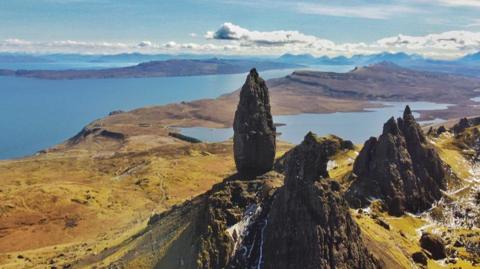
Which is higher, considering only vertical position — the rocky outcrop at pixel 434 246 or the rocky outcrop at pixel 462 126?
the rocky outcrop at pixel 462 126

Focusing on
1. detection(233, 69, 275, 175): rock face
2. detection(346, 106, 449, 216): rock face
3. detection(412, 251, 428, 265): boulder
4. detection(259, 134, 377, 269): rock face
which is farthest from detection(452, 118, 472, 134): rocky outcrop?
detection(259, 134, 377, 269): rock face

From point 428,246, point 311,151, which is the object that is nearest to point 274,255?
point 311,151

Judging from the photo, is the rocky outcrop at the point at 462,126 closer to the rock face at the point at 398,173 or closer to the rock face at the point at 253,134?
the rock face at the point at 398,173

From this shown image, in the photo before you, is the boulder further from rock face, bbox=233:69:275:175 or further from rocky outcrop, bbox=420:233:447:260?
rock face, bbox=233:69:275:175

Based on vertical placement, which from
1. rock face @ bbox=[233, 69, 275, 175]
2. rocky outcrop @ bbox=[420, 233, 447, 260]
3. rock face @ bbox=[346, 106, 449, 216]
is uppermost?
rock face @ bbox=[233, 69, 275, 175]

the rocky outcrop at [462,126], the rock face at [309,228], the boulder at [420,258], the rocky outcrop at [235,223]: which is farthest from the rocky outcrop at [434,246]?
the rocky outcrop at [462,126]

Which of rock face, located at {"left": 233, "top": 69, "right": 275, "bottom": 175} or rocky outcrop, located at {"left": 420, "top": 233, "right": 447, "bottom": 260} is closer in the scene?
rock face, located at {"left": 233, "top": 69, "right": 275, "bottom": 175}

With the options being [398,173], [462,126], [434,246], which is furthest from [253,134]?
[462,126]
